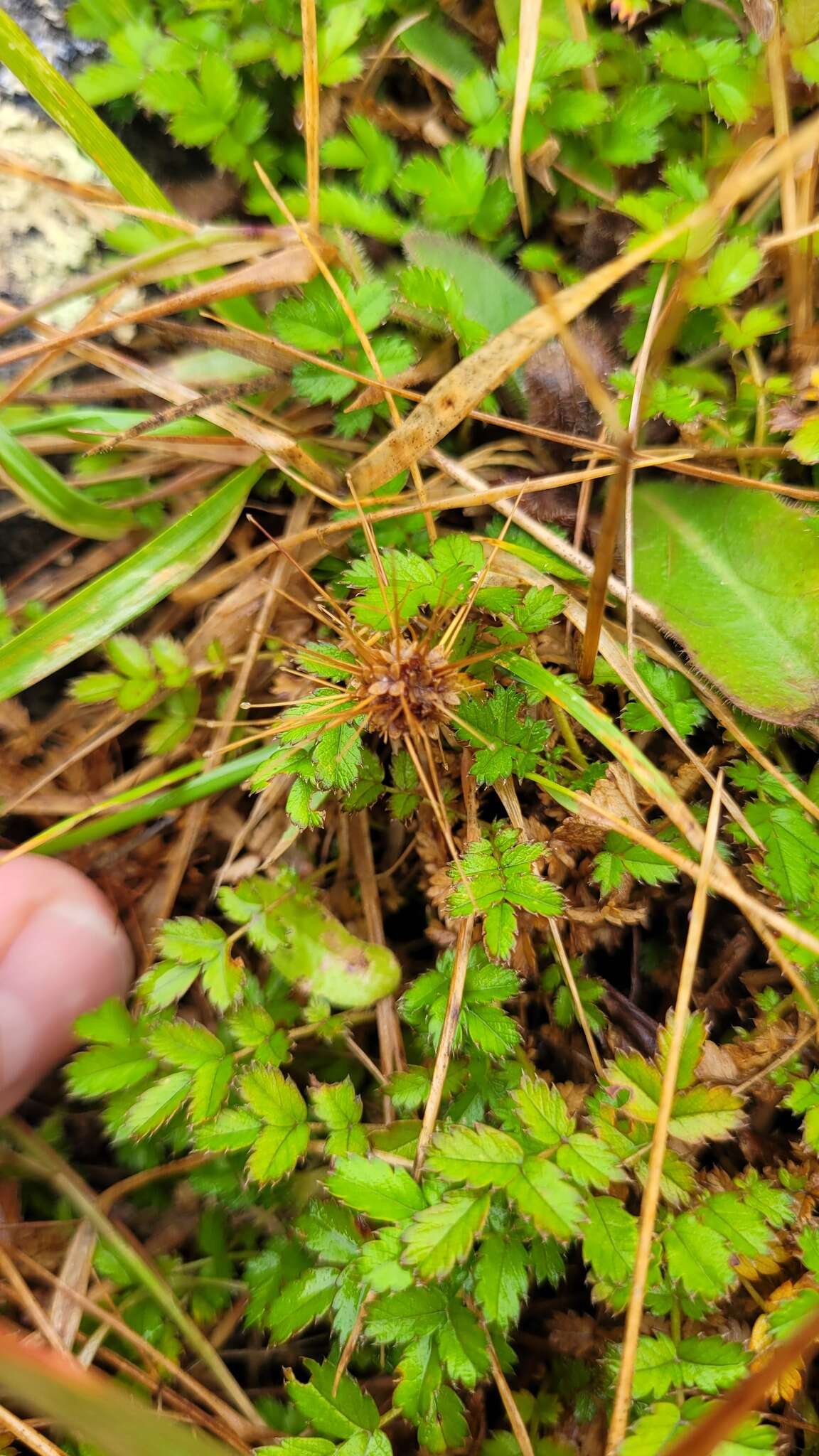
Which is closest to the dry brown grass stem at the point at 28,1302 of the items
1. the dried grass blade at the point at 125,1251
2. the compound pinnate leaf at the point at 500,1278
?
the dried grass blade at the point at 125,1251

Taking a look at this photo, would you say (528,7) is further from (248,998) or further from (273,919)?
(248,998)

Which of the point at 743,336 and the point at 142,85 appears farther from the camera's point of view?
the point at 142,85

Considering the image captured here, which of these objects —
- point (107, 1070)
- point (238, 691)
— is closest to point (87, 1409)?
point (107, 1070)

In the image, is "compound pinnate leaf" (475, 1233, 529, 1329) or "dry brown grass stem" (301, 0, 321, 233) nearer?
"compound pinnate leaf" (475, 1233, 529, 1329)

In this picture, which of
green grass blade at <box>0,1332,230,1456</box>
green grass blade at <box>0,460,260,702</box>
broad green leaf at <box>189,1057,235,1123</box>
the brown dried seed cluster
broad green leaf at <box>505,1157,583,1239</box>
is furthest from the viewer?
green grass blade at <box>0,460,260,702</box>

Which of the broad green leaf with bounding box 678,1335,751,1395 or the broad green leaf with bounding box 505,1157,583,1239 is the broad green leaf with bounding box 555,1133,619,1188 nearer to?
the broad green leaf with bounding box 505,1157,583,1239

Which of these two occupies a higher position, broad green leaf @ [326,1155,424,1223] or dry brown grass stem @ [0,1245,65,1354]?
broad green leaf @ [326,1155,424,1223]

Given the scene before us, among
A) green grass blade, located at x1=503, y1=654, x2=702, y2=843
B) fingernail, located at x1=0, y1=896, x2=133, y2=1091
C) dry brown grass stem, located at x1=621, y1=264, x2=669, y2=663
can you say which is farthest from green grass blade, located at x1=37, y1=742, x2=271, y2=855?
dry brown grass stem, located at x1=621, y1=264, x2=669, y2=663

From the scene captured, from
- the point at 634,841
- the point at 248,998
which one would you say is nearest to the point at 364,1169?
the point at 248,998
